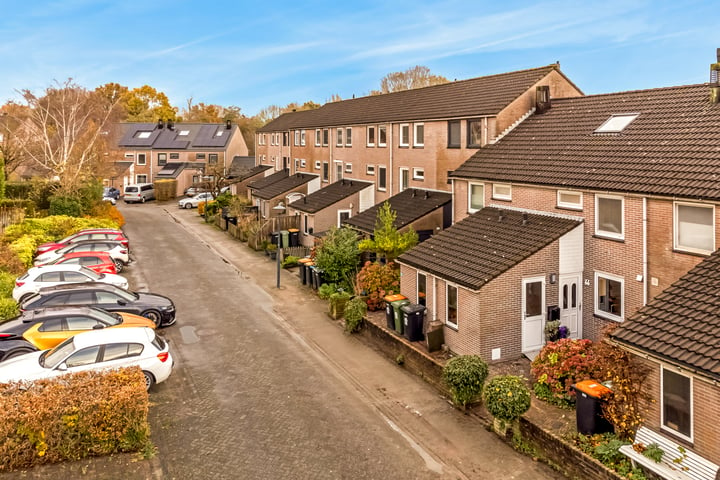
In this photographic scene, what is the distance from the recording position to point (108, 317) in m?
17.4

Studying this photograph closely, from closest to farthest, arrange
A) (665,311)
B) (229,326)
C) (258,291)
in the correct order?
(665,311), (229,326), (258,291)

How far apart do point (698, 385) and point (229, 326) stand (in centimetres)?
1532

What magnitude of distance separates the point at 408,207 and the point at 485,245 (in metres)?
9.60

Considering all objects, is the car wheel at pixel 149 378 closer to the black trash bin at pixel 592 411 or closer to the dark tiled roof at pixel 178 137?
the black trash bin at pixel 592 411

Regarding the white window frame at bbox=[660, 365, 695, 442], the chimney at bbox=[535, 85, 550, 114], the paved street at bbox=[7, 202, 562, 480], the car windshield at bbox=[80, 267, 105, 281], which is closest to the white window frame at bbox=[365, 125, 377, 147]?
the chimney at bbox=[535, 85, 550, 114]

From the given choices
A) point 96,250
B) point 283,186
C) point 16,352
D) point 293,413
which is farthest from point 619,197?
point 283,186

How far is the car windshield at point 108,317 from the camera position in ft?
55.9

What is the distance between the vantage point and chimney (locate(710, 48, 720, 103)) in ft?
53.5

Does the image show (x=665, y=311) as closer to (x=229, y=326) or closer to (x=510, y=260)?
(x=510, y=260)

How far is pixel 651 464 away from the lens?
31.5ft

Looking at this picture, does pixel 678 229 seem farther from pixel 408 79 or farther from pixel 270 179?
pixel 408 79

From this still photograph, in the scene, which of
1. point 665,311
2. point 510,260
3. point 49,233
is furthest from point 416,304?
point 49,233

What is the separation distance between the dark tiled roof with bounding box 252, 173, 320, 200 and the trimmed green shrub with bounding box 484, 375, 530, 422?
1203 inches

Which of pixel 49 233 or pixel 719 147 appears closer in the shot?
pixel 719 147
